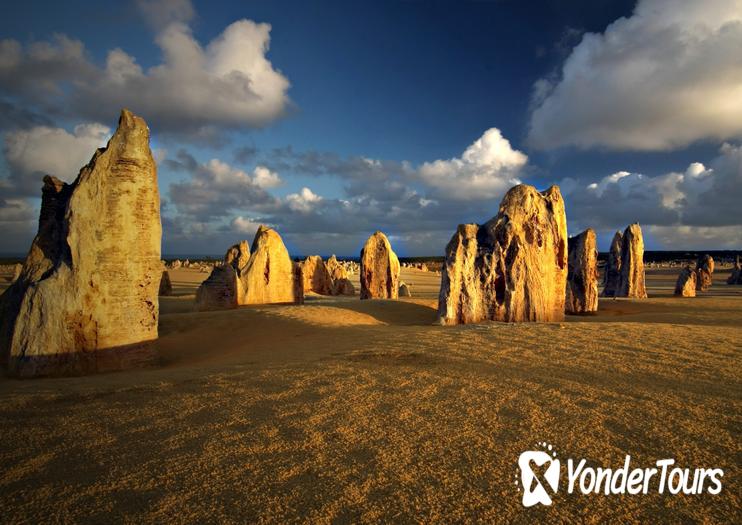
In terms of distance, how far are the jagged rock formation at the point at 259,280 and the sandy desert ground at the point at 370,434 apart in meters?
10.5

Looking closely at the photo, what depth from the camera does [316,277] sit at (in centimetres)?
3014

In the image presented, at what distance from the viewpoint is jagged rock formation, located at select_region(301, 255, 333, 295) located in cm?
2987

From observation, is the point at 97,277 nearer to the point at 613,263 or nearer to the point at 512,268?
the point at 512,268

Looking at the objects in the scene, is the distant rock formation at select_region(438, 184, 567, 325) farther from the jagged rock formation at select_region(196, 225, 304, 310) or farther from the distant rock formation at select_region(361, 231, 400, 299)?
the distant rock formation at select_region(361, 231, 400, 299)

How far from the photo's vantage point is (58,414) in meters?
4.10

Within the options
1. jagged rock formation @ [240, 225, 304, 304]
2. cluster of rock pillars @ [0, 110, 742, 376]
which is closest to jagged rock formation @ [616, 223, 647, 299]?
cluster of rock pillars @ [0, 110, 742, 376]

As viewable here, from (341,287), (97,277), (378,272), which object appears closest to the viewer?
(97,277)

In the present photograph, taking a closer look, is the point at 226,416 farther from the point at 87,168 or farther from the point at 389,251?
the point at 389,251

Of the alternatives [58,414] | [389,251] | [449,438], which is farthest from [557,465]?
[389,251]

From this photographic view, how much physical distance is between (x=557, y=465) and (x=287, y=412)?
101 inches

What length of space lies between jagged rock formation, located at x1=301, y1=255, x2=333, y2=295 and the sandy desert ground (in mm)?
23193

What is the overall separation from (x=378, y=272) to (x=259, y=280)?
813 centimetres

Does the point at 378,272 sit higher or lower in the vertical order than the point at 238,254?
lower

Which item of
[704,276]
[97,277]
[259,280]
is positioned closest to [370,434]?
[97,277]
